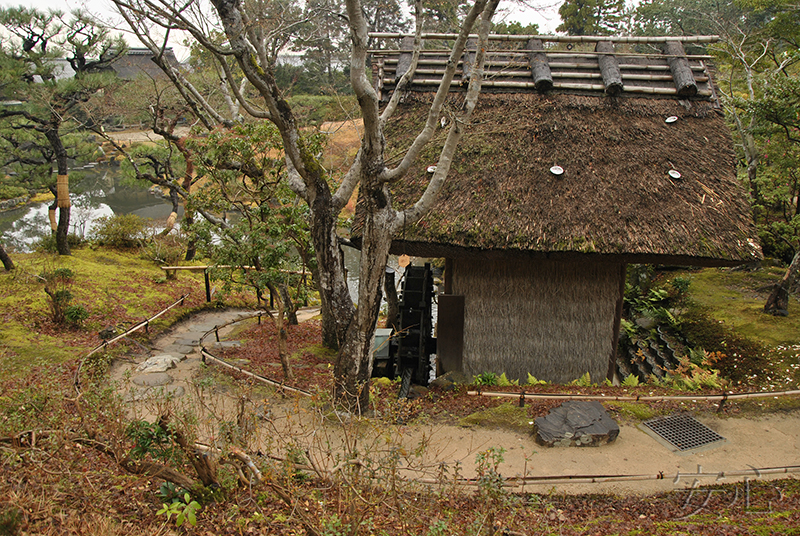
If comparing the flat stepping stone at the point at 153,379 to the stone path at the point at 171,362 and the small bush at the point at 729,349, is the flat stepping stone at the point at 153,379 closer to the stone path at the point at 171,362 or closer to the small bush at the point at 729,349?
the stone path at the point at 171,362

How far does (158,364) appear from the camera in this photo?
8586mm

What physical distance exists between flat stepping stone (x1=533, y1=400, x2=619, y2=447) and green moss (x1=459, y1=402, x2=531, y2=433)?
0.23 meters

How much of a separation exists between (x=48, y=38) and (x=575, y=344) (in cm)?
1391

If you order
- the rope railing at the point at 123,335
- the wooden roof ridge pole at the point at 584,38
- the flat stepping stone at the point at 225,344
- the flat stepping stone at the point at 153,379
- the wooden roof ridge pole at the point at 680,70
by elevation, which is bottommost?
the flat stepping stone at the point at 225,344

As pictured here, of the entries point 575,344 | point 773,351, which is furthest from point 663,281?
point 575,344

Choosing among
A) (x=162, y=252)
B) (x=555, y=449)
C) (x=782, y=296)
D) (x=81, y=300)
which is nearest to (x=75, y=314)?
(x=81, y=300)

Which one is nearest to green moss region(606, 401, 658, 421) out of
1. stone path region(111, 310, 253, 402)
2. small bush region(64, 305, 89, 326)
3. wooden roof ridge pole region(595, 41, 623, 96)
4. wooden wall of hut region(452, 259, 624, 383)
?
wooden wall of hut region(452, 259, 624, 383)

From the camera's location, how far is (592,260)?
25.1ft

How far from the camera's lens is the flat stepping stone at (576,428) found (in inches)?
246

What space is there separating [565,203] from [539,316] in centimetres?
204

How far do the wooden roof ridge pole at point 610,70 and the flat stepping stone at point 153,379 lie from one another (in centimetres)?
911

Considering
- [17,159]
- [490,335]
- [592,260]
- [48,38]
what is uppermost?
[48,38]

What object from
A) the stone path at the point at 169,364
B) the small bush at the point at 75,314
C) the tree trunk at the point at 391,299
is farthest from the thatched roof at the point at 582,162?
the small bush at the point at 75,314

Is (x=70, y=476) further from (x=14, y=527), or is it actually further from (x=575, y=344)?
(x=575, y=344)
